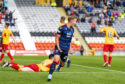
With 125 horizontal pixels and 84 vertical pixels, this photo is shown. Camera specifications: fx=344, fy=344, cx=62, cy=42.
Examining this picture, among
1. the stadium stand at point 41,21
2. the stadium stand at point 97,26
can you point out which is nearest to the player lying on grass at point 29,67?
the stadium stand at point 41,21

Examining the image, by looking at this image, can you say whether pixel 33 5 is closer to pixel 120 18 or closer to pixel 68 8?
pixel 68 8

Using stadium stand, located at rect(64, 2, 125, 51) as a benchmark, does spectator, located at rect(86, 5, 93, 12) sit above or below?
above

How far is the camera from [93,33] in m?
41.1

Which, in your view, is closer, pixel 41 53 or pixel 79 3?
pixel 41 53

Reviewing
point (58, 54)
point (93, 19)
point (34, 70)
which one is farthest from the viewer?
point (93, 19)

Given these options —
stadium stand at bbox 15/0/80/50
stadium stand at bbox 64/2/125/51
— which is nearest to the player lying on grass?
stadium stand at bbox 15/0/80/50

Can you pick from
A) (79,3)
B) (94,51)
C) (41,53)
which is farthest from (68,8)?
(41,53)

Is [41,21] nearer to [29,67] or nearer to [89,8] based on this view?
[89,8]

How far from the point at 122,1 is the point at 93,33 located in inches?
502

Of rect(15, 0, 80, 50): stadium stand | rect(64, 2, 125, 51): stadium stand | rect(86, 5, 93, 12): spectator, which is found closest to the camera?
rect(15, 0, 80, 50): stadium stand

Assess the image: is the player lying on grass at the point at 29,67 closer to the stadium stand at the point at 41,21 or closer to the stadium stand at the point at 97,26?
the stadium stand at the point at 41,21

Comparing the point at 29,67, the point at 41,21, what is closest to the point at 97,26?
the point at 41,21

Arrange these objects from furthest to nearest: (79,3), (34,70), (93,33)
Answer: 1. (79,3)
2. (93,33)
3. (34,70)

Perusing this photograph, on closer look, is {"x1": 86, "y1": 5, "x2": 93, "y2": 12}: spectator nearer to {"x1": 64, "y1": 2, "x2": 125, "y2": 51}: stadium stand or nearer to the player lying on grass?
{"x1": 64, "y1": 2, "x2": 125, "y2": 51}: stadium stand
